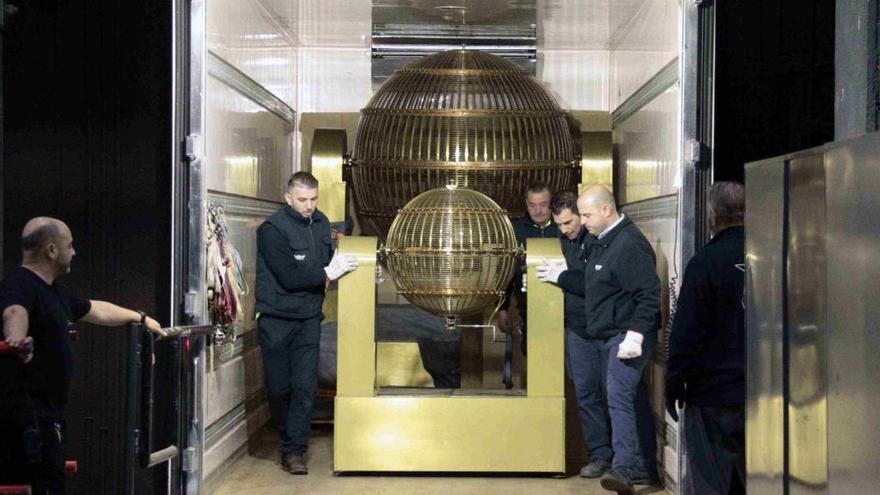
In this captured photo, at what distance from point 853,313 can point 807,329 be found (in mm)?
367

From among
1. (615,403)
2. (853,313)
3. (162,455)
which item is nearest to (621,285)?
(615,403)

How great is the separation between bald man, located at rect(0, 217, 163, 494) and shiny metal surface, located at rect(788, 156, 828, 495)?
3.02m

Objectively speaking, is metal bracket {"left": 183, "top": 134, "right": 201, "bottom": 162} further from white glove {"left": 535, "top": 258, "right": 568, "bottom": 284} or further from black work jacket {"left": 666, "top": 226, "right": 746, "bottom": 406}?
black work jacket {"left": 666, "top": 226, "right": 746, "bottom": 406}

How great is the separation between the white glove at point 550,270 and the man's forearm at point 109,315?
2822 mm

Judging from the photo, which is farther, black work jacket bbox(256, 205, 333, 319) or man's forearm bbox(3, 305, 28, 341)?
black work jacket bbox(256, 205, 333, 319)

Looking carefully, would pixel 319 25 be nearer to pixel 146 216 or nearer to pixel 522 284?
pixel 522 284

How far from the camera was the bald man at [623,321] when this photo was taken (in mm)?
7415

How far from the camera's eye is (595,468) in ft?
27.1

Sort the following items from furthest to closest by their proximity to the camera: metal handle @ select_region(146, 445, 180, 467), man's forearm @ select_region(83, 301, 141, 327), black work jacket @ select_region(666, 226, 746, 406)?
1. man's forearm @ select_region(83, 301, 141, 327)
2. black work jacket @ select_region(666, 226, 746, 406)
3. metal handle @ select_region(146, 445, 180, 467)

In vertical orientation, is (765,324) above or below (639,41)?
below

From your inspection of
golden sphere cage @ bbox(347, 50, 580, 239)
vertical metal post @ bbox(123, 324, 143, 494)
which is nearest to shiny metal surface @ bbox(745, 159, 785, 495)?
vertical metal post @ bbox(123, 324, 143, 494)

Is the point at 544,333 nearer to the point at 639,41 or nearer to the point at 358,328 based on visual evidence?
the point at 358,328

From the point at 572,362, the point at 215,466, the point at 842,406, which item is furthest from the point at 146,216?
the point at 842,406

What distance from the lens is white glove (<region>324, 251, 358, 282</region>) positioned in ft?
27.3
